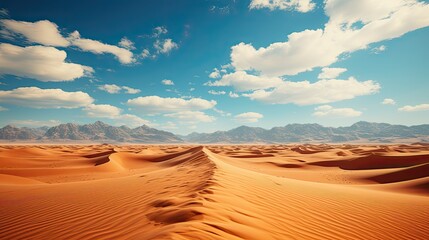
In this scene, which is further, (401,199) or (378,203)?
(401,199)

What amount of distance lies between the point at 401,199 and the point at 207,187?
663 cm

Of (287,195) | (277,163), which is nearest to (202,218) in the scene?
(287,195)

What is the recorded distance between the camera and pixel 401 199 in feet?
26.2

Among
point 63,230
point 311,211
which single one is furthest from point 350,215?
point 63,230

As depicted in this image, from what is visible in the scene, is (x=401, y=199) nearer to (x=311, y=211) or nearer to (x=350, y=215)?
(x=350, y=215)

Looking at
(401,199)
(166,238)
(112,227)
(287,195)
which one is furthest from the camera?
(401,199)

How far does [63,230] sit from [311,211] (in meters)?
5.15

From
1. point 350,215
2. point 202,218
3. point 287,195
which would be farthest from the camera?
point 287,195

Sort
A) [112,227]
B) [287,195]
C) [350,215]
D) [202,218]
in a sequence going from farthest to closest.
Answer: [287,195] < [350,215] < [112,227] < [202,218]

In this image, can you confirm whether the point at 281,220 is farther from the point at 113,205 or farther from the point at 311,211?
the point at 113,205

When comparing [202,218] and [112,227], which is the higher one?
[202,218]

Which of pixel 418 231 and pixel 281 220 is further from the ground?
pixel 281 220

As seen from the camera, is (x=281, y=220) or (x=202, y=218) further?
(x=281, y=220)

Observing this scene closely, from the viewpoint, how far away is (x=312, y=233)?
436 cm
